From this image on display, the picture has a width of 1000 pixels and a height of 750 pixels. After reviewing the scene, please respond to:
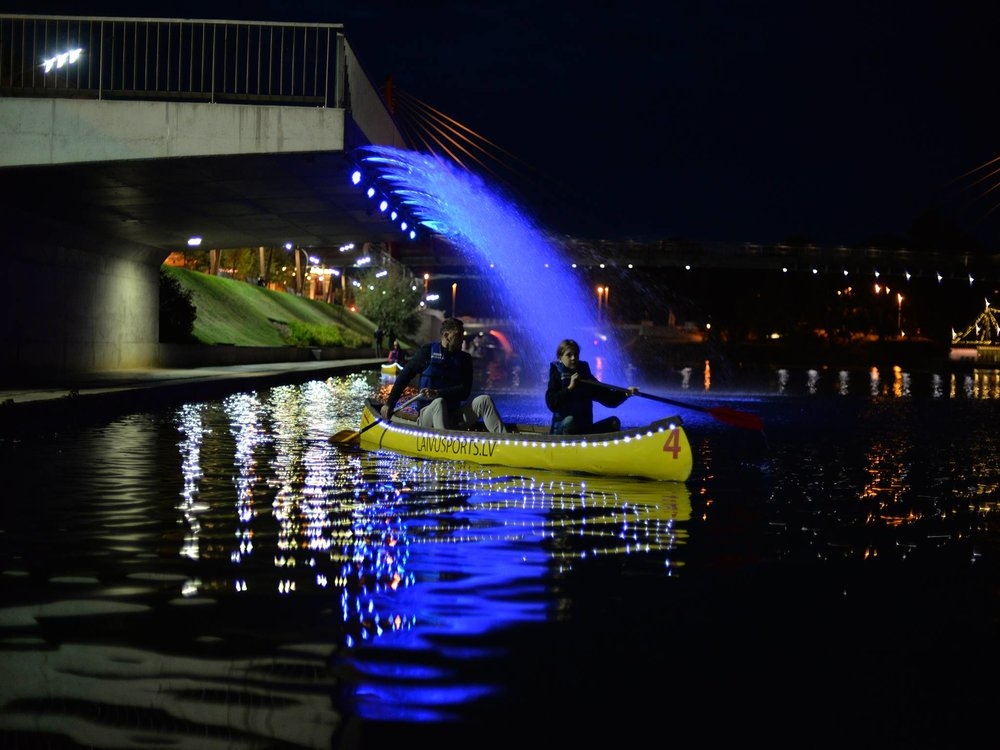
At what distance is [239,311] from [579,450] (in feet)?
173

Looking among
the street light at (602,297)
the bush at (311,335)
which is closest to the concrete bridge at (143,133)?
the bush at (311,335)

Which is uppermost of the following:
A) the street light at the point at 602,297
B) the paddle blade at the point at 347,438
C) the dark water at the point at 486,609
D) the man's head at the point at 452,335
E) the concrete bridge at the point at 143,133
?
the street light at the point at 602,297

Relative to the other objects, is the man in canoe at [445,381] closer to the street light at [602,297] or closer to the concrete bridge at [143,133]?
the concrete bridge at [143,133]

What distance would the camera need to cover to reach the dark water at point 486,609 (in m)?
4.98

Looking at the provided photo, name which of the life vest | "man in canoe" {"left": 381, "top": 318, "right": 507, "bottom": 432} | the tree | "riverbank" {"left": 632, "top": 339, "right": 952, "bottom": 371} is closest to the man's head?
"man in canoe" {"left": 381, "top": 318, "right": 507, "bottom": 432}

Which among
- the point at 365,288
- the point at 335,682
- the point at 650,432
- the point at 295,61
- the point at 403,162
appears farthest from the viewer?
the point at 365,288

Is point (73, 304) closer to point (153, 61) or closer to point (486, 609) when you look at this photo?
point (153, 61)

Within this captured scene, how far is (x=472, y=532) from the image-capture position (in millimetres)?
9812

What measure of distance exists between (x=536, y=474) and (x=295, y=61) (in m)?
12.3

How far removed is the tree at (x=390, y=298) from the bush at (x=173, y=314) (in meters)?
46.5

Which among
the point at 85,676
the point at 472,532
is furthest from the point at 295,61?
the point at 85,676

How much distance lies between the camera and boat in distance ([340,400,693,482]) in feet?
44.0

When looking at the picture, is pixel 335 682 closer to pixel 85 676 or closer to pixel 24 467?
pixel 85 676

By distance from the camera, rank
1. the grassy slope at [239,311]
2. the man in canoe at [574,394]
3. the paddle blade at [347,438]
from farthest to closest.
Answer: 1. the grassy slope at [239,311]
2. the paddle blade at [347,438]
3. the man in canoe at [574,394]
